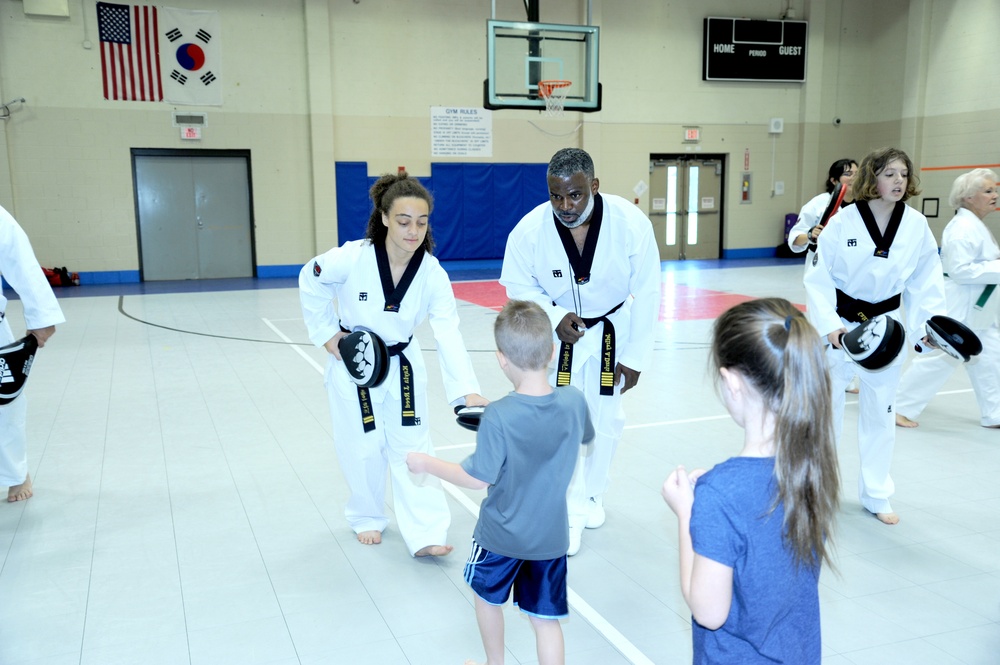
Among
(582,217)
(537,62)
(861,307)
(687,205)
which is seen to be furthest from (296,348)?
(687,205)

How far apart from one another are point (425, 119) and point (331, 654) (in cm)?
1394

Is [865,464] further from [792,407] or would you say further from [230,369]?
[230,369]

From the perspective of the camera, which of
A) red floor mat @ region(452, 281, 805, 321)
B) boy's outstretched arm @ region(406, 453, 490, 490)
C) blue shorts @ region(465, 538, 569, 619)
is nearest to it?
boy's outstretched arm @ region(406, 453, 490, 490)

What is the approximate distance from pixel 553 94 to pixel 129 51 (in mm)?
7499

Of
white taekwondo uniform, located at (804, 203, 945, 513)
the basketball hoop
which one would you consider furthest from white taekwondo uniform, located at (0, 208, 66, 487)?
the basketball hoop

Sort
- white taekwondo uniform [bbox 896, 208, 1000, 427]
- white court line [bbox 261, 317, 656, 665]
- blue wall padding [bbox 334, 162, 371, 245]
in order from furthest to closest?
blue wall padding [bbox 334, 162, 371, 245] → white taekwondo uniform [bbox 896, 208, 1000, 427] → white court line [bbox 261, 317, 656, 665]

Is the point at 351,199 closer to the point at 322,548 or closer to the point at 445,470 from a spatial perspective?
the point at 322,548

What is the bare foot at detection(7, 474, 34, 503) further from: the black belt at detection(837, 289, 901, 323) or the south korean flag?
the south korean flag

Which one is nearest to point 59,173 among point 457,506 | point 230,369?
point 230,369

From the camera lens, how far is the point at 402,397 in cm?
333

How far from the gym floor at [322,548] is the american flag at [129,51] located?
29.3 ft

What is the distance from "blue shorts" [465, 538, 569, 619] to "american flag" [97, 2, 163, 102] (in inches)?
549

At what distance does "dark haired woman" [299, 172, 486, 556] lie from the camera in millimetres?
3246

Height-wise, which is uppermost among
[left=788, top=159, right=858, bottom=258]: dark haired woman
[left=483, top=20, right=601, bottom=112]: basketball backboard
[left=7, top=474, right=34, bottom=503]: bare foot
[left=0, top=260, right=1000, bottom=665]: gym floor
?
[left=483, top=20, right=601, bottom=112]: basketball backboard
